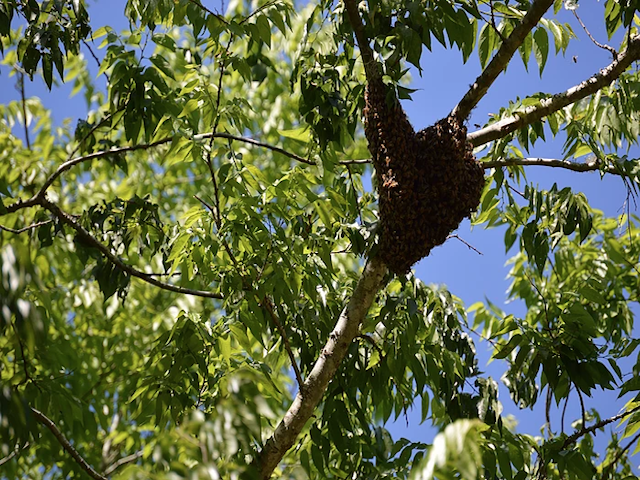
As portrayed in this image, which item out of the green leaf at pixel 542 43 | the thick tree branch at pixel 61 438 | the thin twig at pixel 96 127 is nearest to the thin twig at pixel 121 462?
the thin twig at pixel 96 127

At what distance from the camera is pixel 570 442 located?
9.64ft

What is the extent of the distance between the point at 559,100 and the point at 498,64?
30 cm

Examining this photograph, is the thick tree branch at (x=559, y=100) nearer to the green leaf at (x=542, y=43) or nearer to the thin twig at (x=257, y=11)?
the green leaf at (x=542, y=43)

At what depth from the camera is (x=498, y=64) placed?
9.06 feet

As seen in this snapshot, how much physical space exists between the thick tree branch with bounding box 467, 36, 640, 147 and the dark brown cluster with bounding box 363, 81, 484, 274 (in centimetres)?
23

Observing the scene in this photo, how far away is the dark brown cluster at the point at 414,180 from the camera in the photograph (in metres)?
2.58

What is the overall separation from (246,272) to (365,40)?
919mm

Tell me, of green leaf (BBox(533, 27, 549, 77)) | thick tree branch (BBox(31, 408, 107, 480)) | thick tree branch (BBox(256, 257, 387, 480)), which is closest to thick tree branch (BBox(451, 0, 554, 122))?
green leaf (BBox(533, 27, 549, 77))

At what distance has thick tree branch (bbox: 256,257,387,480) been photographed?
2713 millimetres

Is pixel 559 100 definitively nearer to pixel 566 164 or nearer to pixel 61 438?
pixel 566 164

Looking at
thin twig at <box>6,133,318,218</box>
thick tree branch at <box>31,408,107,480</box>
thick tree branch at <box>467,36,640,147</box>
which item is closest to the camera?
thick tree branch at <box>31,408,107,480</box>

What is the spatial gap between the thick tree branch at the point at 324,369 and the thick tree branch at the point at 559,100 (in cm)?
63

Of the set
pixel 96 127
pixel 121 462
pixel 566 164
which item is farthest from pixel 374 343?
pixel 121 462

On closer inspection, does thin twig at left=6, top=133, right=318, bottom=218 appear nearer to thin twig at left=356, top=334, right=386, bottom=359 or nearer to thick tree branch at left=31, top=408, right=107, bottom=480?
thin twig at left=356, top=334, right=386, bottom=359
